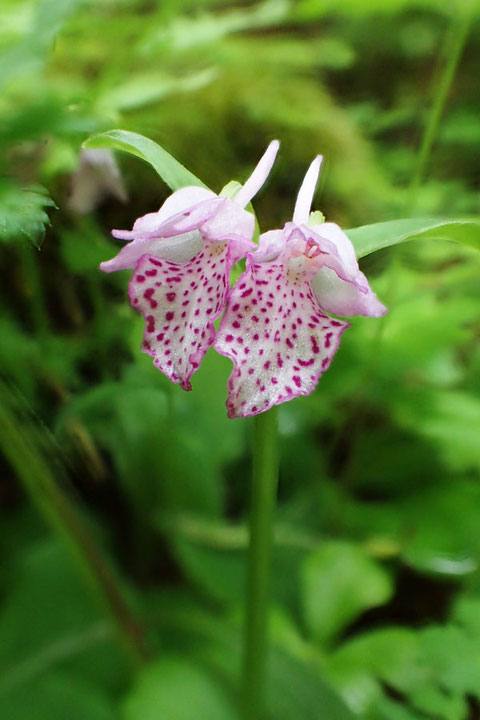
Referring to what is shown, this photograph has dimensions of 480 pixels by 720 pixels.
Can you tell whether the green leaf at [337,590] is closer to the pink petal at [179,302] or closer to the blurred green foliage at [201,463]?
the blurred green foliage at [201,463]

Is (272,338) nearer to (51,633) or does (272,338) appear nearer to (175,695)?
(175,695)

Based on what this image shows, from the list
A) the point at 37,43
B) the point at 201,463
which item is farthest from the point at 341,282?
the point at 201,463

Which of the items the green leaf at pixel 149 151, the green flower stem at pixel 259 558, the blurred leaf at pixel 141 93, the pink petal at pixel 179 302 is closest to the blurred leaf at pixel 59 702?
the green flower stem at pixel 259 558

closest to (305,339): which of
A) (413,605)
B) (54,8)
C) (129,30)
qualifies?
(54,8)

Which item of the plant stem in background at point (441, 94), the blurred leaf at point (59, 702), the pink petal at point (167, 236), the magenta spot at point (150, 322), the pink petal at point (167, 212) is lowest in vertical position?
the blurred leaf at point (59, 702)

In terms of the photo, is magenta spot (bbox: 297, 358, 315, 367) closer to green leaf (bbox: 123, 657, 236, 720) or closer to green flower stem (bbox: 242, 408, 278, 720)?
green flower stem (bbox: 242, 408, 278, 720)
